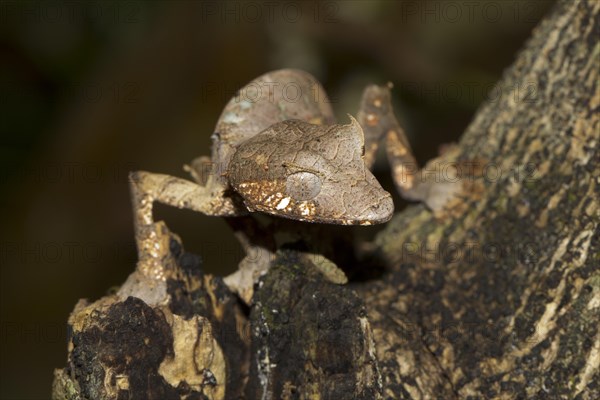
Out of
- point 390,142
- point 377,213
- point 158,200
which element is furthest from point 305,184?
point 390,142

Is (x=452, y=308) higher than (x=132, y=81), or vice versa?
(x=132, y=81)

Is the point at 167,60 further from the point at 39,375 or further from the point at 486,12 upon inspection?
the point at 39,375

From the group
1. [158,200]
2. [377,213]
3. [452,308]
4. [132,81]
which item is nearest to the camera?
[377,213]

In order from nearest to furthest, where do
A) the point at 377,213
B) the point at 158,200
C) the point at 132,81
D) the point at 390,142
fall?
the point at 377,213 → the point at 158,200 → the point at 390,142 → the point at 132,81

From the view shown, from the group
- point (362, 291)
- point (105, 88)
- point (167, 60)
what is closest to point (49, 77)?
point (105, 88)

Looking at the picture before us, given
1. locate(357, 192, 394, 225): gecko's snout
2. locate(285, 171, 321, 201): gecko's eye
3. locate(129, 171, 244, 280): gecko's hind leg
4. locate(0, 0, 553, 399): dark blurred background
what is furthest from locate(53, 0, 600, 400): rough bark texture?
locate(0, 0, 553, 399): dark blurred background

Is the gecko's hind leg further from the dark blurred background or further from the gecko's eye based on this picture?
the dark blurred background

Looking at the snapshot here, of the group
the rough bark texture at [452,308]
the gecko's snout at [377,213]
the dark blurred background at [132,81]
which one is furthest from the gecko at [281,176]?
the dark blurred background at [132,81]

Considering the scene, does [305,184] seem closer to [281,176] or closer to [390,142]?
[281,176]
